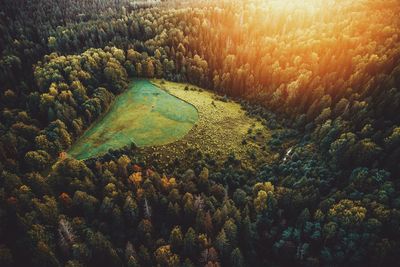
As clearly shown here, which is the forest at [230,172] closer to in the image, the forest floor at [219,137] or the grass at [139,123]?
the forest floor at [219,137]

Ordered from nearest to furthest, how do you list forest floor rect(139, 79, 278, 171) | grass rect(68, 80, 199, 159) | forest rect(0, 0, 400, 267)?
forest rect(0, 0, 400, 267), forest floor rect(139, 79, 278, 171), grass rect(68, 80, 199, 159)

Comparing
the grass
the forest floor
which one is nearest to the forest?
the forest floor

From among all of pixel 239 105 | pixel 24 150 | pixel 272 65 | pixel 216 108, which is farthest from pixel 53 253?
pixel 272 65

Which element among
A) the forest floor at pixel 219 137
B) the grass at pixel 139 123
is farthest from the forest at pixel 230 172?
the grass at pixel 139 123

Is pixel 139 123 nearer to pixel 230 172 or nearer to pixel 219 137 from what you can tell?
pixel 219 137

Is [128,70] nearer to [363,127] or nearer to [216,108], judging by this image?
[216,108]

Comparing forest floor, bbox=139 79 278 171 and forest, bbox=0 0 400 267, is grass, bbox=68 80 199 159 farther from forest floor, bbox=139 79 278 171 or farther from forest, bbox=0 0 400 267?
forest, bbox=0 0 400 267

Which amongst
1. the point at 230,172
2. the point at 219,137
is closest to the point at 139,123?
the point at 219,137
